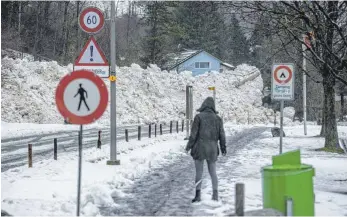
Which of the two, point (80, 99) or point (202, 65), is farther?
point (202, 65)

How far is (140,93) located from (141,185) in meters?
36.3

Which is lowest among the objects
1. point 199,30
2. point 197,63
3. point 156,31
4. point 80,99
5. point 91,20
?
point 80,99

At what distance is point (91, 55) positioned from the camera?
1171 cm

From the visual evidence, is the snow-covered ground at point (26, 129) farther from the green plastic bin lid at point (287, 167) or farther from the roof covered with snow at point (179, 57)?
the roof covered with snow at point (179, 57)

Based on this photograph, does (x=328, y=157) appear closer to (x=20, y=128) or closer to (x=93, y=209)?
(x=93, y=209)

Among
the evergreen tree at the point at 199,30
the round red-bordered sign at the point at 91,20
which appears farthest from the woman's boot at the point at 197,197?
the evergreen tree at the point at 199,30

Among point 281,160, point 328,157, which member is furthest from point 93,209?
point 328,157

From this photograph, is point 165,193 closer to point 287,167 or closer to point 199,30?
point 287,167

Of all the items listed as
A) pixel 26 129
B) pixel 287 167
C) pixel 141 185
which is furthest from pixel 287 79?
pixel 26 129

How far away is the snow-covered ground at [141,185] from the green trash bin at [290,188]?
53.4 inches

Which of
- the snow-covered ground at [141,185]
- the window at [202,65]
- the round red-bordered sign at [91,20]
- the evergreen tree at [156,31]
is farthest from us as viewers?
the window at [202,65]

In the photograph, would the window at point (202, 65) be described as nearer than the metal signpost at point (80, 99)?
No

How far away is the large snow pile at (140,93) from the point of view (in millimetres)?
36031

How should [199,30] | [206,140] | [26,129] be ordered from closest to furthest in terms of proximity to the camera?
[206,140]
[26,129]
[199,30]
